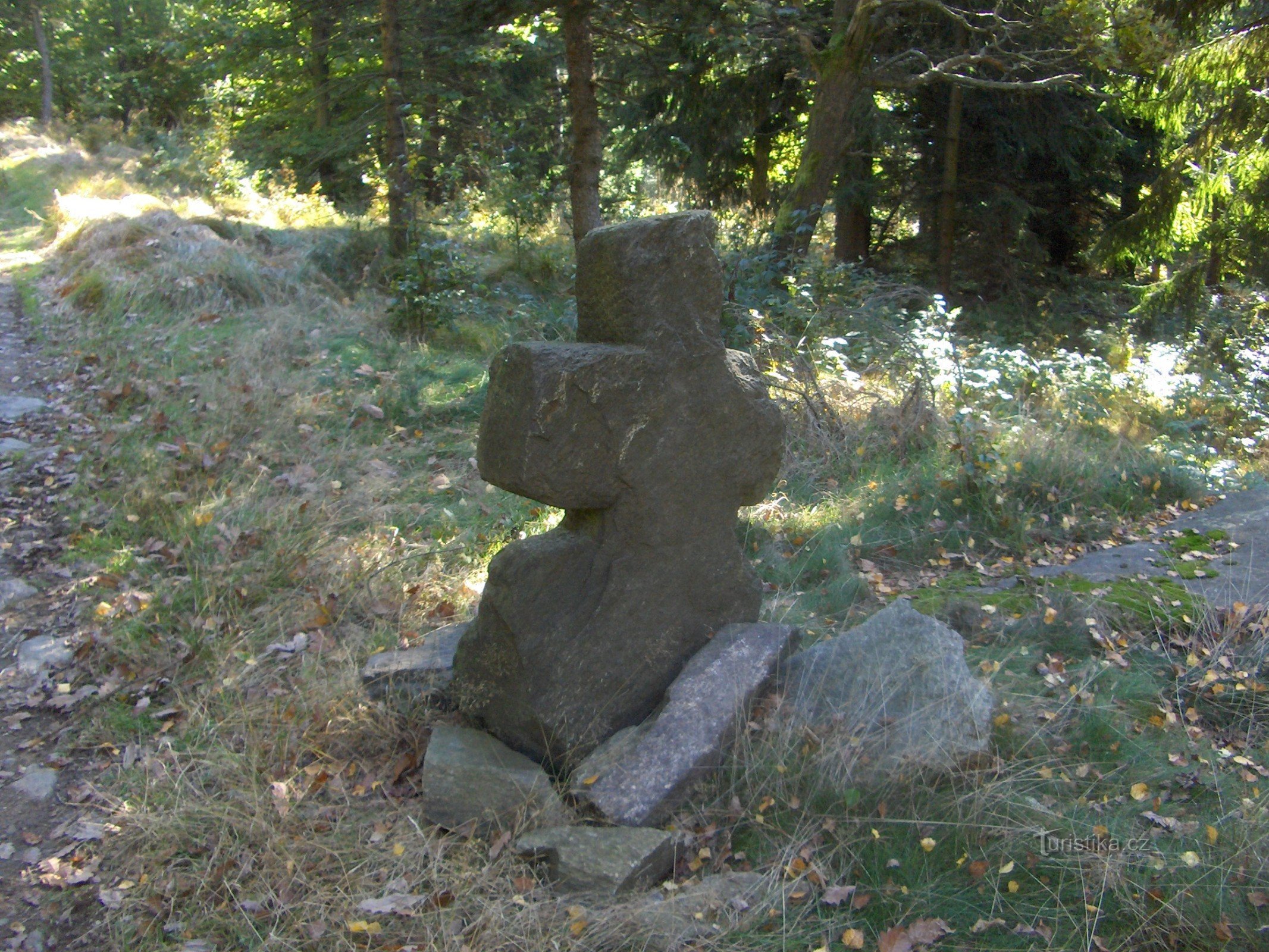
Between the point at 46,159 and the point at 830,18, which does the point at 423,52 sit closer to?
the point at 830,18

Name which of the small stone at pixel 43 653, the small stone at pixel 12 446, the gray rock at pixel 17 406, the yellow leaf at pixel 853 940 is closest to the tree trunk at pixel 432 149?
the gray rock at pixel 17 406

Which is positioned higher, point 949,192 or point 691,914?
point 949,192

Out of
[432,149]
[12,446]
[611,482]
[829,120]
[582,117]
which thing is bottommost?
[12,446]

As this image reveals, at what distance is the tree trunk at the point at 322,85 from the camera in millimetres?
12312

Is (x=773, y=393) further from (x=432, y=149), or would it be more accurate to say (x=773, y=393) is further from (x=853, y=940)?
(x=432, y=149)

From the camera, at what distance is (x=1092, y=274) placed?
54.6 feet

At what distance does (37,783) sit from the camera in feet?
12.7

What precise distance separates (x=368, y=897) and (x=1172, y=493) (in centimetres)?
597

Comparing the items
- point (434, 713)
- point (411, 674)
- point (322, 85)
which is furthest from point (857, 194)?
point (434, 713)

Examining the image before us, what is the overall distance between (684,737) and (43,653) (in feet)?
10.8

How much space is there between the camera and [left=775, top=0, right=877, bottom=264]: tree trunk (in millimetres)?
10750

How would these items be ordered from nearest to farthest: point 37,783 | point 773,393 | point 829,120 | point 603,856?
point 603,856, point 37,783, point 773,393, point 829,120

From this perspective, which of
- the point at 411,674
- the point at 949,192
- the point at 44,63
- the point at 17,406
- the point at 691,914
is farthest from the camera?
the point at 44,63

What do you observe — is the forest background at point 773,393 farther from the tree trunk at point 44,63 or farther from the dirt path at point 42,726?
the tree trunk at point 44,63
